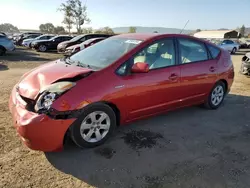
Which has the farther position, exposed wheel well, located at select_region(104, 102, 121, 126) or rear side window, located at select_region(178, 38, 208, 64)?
rear side window, located at select_region(178, 38, 208, 64)

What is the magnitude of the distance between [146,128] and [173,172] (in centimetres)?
135

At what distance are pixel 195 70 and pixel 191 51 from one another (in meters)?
0.39

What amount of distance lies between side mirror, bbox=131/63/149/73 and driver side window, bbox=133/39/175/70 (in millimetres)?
141

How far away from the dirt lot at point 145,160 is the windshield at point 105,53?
47.9 inches

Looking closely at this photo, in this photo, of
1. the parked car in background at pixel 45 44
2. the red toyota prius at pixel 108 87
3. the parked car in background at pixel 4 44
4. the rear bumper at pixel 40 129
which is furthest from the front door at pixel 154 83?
the parked car in background at pixel 45 44

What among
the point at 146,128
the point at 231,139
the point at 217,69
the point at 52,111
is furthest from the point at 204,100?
the point at 52,111

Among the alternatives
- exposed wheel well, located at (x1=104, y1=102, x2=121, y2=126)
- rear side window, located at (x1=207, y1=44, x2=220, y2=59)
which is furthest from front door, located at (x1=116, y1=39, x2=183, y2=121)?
rear side window, located at (x1=207, y1=44, x2=220, y2=59)

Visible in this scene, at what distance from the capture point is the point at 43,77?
3.58 m

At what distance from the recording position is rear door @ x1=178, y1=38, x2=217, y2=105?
4.59m

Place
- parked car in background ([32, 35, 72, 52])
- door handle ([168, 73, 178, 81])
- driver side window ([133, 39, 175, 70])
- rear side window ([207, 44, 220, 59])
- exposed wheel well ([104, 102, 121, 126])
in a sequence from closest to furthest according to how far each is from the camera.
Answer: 1. exposed wheel well ([104, 102, 121, 126])
2. driver side window ([133, 39, 175, 70])
3. door handle ([168, 73, 178, 81])
4. rear side window ([207, 44, 220, 59])
5. parked car in background ([32, 35, 72, 52])

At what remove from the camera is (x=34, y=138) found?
303 centimetres

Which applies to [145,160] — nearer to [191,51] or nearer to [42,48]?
[191,51]

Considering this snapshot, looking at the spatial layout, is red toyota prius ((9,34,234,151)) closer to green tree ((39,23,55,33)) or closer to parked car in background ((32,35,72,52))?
parked car in background ((32,35,72,52))

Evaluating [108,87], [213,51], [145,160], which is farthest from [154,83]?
[213,51]
